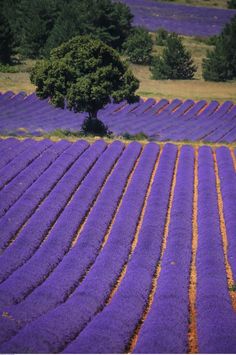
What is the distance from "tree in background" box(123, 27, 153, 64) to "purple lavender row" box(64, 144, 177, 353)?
135 ft

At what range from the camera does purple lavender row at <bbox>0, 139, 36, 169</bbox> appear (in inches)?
912

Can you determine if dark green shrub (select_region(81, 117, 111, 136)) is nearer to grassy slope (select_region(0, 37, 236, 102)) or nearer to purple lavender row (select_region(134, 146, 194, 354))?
purple lavender row (select_region(134, 146, 194, 354))

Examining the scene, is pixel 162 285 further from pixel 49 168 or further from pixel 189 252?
pixel 49 168

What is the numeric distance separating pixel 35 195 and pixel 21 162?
4262mm

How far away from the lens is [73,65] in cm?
2861

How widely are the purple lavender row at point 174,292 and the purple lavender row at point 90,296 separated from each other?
154 centimetres

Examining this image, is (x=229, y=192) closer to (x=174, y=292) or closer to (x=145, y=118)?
(x=174, y=292)

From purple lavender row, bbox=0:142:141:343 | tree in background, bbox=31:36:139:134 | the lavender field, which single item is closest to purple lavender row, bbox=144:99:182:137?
tree in background, bbox=31:36:139:134

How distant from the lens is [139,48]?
58.8m

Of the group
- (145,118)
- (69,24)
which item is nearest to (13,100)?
(145,118)

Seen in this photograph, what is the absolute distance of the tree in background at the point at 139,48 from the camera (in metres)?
58.4

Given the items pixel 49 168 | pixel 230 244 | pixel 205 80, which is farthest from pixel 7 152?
pixel 205 80

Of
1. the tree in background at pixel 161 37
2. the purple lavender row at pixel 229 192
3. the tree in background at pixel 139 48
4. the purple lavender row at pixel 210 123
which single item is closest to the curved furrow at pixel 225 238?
the purple lavender row at pixel 229 192

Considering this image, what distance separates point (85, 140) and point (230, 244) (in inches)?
550
